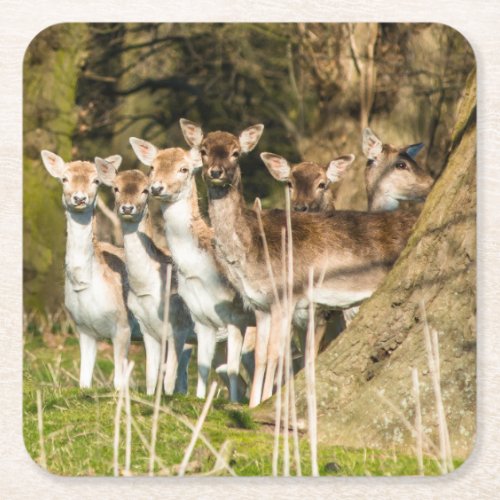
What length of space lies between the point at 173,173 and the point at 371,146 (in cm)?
148

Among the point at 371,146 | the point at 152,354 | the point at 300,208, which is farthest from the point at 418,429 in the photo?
the point at 371,146

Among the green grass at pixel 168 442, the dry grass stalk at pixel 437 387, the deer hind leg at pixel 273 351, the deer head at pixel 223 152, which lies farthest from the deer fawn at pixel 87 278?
the dry grass stalk at pixel 437 387

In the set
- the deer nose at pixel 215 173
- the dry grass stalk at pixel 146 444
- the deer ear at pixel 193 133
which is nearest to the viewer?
the dry grass stalk at pixel 146 444

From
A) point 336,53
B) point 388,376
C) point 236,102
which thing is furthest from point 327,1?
point 236,102

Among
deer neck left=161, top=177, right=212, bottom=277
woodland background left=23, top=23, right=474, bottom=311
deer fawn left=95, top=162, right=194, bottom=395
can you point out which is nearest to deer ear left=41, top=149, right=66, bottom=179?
deer fawn left=95, top=162, right=194, bottom=395

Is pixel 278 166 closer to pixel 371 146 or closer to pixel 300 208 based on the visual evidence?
pixel 300 208

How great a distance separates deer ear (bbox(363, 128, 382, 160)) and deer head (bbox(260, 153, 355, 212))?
32 cm

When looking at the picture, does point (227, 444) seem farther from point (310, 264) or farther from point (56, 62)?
point (56, 62)

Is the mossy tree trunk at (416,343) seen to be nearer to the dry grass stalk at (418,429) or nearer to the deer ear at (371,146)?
the dry grass stalk at (418,429)

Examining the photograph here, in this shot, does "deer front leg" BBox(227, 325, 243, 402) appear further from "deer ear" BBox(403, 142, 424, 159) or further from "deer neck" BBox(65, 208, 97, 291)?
"deer ear" BBox(403, 142, 424, 159)

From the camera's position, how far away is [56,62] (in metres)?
9.53

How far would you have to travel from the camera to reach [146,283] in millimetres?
7012

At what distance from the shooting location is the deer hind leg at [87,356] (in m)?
6.94

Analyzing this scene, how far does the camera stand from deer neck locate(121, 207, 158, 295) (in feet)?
23.0
